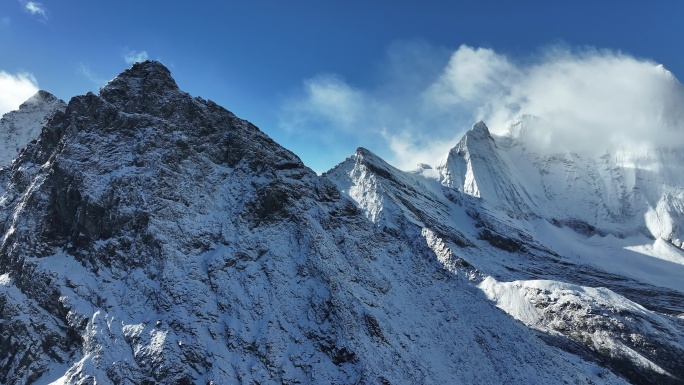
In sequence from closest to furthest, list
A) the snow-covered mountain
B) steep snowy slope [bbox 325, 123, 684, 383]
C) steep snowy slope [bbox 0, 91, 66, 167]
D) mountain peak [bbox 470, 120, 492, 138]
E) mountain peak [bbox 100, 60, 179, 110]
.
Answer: the snow-covered mountain < steep snowy slope [bbox 325, 123, 684, 383] < mountain peak [bbox 100, 60, 179, 110] < steep snowy slope [bbox 0, 91, 66, 167] < mountain peak [bbox 470, 120, 492, 138]

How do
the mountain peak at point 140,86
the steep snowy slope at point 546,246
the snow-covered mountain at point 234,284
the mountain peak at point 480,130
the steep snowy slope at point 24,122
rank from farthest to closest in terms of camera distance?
1. the mountain peak at point 480,130
2. the steep snowy slope at point 24,122
3. the mountain peak at point 140,86
4. the steep snowy slope at point 546,246
5. the snow-covered mountain at point 234,284

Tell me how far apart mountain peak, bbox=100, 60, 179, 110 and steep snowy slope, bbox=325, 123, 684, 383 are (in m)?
47.7

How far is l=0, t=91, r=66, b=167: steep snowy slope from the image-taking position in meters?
125

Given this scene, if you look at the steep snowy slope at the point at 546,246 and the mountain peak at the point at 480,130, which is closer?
the steep snowy slope at the point at 546,246

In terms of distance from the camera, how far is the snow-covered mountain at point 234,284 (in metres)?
55.0

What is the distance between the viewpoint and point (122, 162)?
237 feet

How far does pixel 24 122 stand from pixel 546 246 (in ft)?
501

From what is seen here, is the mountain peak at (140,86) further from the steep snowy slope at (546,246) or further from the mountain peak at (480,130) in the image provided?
the mountain peak at (480,130)

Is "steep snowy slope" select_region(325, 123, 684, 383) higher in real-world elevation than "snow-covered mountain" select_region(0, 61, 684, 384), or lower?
higher

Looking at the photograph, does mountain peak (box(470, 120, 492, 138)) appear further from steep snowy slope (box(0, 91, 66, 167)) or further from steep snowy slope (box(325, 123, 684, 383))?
steep snowy slope (box(0, 91, 66, 167))

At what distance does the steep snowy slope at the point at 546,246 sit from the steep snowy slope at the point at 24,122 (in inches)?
3255

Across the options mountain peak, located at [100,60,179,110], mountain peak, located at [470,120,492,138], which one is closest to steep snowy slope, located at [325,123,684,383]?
mountain peak, located at [470,120,492,138]

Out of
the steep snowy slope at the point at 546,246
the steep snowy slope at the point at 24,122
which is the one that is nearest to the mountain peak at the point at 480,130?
the steep snowy slope at the point at 546,246

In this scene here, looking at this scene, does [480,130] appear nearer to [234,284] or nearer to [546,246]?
[546,246]
